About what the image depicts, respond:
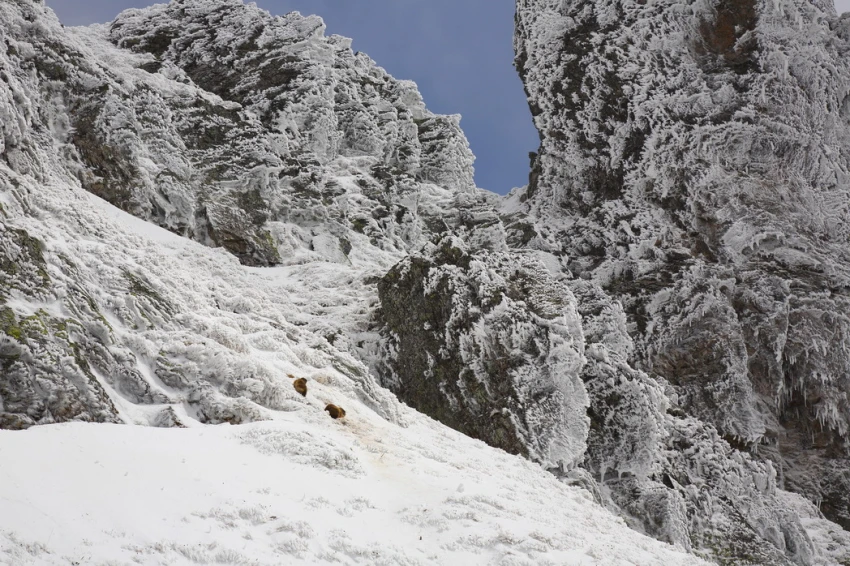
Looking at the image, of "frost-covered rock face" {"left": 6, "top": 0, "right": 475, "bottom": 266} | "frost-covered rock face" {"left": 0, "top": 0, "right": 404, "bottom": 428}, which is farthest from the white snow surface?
"frost-covered rock face" {"left": 6, "top": 0, "right": 475, "bottom": 266}

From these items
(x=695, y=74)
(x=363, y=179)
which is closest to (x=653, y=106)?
(x=695, y=74)

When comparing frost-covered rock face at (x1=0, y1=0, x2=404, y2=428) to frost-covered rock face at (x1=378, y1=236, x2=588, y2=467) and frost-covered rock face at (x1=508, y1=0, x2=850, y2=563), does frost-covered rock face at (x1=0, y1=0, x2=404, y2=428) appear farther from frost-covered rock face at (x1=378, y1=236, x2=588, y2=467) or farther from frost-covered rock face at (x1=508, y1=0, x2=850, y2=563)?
frost-covered rock face at (x1=508, y1=0, x2=850, y2=563)

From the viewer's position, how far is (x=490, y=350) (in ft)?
89.1

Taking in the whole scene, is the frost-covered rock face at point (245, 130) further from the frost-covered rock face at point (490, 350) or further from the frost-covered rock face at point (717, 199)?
the frost-covered rock face at point (717, 199)

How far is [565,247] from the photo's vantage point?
61438 millimetres

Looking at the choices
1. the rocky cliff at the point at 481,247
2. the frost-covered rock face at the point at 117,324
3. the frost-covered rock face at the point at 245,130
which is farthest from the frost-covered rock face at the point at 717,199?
the frost-covered rock face at the point at 117,324

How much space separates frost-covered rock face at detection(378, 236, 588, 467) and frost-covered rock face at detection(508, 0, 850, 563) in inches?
792

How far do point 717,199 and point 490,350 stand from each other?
121ft

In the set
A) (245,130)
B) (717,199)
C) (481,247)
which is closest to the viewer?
(245,130)

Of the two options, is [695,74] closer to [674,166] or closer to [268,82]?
[674,166]

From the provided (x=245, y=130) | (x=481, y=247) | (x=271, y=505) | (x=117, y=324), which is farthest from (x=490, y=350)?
(x=245, y=130)

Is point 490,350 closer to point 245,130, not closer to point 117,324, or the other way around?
point 117,324

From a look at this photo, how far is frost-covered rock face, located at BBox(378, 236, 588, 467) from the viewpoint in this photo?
25250mm

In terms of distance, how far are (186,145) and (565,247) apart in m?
34.4
